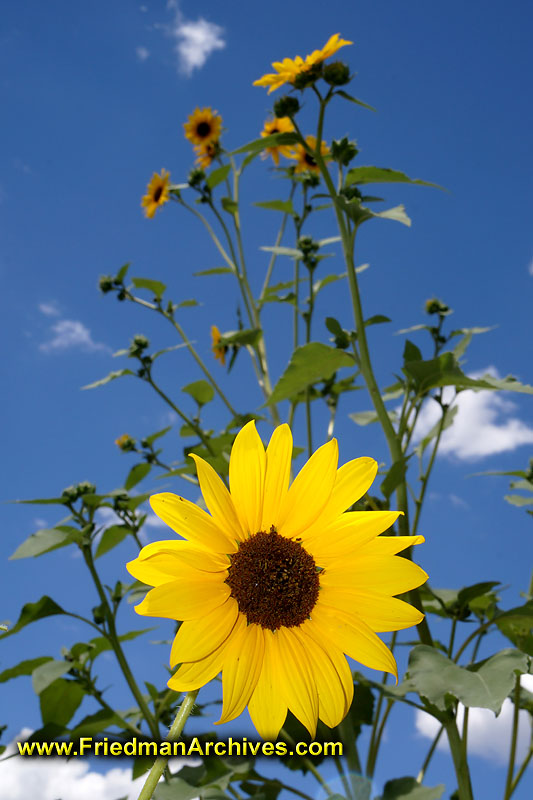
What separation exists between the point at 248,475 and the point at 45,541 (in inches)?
32.8

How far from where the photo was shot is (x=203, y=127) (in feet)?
8.28

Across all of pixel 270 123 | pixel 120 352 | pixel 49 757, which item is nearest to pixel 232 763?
pixel 49 757

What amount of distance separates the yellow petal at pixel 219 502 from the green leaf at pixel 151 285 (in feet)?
5.21

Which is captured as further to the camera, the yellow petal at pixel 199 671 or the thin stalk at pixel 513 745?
the thin stalk at pixel 513 745

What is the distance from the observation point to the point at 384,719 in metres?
1.31

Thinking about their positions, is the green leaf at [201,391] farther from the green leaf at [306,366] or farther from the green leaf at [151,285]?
the green leaf at [306,366]

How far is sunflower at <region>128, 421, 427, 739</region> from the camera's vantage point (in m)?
0.51

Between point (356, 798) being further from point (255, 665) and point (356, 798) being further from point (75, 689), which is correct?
point (255, 665)

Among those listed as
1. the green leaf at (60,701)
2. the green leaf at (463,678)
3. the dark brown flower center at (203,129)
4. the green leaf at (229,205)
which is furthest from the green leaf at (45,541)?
the dark brown flower center at (203,129)

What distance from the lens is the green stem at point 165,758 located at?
0.33 metres

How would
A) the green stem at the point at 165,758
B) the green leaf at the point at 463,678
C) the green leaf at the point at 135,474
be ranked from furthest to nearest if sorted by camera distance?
the green leaf at the point at 135,474 → the green leaf at the point at 463,678 → the green stem at the point at 165,758

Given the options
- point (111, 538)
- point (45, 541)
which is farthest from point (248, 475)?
point (111, 538)

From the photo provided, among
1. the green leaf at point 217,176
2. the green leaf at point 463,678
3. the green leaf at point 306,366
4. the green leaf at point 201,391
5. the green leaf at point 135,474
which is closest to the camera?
the green leaf at point 463,678

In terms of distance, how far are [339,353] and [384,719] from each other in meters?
0.68
